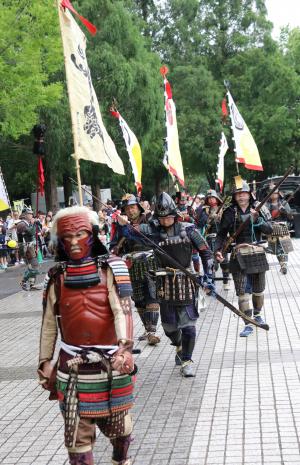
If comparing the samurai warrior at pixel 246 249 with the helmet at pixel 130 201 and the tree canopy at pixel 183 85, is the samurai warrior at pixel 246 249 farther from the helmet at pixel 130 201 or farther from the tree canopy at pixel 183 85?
the tree canopy at pixel 183 85

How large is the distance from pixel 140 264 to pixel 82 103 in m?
1.98

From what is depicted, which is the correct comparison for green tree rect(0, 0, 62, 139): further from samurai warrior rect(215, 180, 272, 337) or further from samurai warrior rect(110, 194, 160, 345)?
samurai warrior rect(215, 180, 272, 337)

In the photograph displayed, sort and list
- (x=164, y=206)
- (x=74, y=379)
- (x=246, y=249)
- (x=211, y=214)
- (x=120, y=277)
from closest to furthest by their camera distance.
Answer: (x=74, y=379), (x=120, y=277), (x=164, y=206), (x=246, y=249), (x=211, y=214)

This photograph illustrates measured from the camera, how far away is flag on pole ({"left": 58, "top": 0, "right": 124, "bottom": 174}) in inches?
339

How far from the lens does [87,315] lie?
430cm

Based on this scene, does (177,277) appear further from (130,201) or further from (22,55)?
(22,55)

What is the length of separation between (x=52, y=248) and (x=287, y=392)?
299cm

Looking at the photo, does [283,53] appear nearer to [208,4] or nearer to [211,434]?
[208,4]

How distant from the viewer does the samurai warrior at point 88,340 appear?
4254 millimetres

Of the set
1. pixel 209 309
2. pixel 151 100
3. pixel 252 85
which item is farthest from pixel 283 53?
pixel 209 309

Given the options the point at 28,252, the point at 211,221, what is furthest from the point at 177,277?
the point at 28,252

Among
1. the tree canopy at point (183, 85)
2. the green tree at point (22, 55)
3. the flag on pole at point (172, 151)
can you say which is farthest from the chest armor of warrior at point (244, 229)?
the tree canopy at point (183, 85)

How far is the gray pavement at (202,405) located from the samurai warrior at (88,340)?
108cm

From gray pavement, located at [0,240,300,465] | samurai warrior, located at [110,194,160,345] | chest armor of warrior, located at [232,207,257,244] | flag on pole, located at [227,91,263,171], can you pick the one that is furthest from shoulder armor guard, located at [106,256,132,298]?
flag on pole, located at [227,91,263,171]
